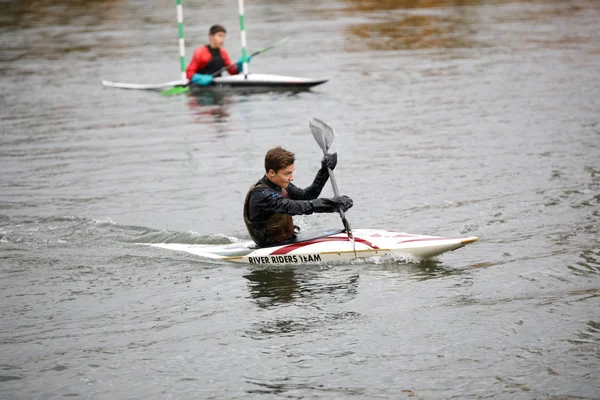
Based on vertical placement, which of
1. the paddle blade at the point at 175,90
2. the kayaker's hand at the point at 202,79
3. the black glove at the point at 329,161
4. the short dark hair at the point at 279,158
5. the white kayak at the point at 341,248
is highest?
the short dark hair at the point at 279,158

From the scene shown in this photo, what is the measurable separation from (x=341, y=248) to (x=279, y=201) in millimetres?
760

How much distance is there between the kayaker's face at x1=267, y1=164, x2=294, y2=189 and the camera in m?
8.41

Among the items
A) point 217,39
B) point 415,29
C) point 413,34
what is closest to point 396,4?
point 415,29

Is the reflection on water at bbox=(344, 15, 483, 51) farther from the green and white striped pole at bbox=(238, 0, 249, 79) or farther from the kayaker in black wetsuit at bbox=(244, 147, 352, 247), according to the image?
the kayaker in black wetsuit at bbox=(244, 147, 352, 247)

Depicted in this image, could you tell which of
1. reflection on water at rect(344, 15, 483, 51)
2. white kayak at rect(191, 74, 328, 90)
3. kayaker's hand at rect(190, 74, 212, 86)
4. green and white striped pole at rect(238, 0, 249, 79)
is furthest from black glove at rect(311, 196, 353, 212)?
reflection on water at rect(344, 15, 483, 51)

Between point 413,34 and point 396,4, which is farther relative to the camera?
point 396,4

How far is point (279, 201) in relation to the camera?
8.37 metres

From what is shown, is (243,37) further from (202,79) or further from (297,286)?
(297,286)

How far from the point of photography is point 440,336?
22.5 ft

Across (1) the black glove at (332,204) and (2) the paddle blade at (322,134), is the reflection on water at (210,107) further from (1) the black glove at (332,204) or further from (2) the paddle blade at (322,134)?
(1) the black glove at (332,204)

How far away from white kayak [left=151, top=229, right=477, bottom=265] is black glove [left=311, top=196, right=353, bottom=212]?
400mm

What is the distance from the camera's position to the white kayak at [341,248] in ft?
27.6

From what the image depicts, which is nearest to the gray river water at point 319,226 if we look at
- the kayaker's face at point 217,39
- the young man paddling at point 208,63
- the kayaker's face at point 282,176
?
the young man paddling at point 208,63

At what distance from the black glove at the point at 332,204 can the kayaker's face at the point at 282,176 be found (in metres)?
0.32
